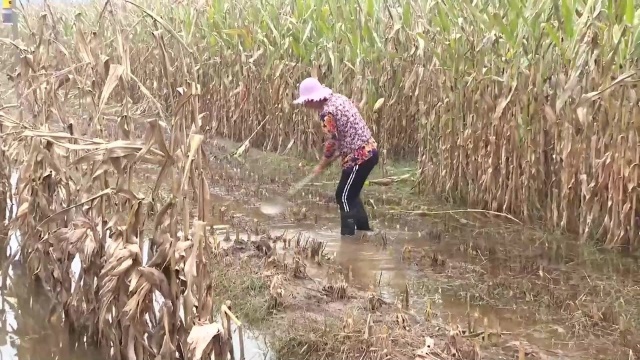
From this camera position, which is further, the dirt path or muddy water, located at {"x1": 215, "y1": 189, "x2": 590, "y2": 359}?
muddy water, located at {"x1": 215, "y1": 189, "x2": 590, "y2": 359}

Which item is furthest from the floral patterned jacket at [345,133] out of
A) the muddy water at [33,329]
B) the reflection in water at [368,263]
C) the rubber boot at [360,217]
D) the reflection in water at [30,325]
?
the reflection in water at [30,325]

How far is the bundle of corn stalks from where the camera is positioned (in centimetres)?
285

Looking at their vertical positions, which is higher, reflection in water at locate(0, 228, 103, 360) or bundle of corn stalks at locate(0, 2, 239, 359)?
bundle of corn stalks at locate(0, 2, 239, 359)

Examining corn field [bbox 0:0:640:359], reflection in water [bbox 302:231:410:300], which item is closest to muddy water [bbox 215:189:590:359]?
reflection in water [bbox 302:231:410:300]

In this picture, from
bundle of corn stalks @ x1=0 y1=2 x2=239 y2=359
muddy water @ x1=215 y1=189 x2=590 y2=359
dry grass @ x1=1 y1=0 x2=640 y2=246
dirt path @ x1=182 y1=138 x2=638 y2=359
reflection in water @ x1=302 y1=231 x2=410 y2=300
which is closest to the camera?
bundle of corn stalks @ x1=0 y1=2 x2=239 y2=359

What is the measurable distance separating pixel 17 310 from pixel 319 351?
6.32ft

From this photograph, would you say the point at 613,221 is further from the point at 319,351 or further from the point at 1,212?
the point at 1,212

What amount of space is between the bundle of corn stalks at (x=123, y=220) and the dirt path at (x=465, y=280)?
33.0 inches

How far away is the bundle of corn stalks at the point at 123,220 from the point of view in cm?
285

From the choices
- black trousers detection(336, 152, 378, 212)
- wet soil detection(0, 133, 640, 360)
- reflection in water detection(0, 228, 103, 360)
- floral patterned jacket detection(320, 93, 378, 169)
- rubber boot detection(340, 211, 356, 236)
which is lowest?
reflection in water detection(0, 228, 103, 360)

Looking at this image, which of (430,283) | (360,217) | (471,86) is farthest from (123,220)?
(471,86)

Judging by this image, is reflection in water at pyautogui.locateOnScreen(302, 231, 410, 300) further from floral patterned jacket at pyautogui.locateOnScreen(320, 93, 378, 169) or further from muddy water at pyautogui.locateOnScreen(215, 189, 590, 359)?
floral patterned jacket at pyautogui.locateOnScreen(320, 93, 378, 169)

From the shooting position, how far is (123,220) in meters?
3.74

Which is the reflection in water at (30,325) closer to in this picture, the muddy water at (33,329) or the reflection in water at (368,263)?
the muddy water at (33,329)
